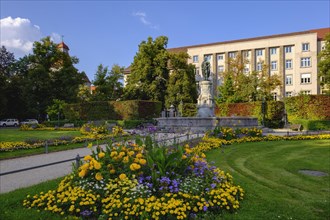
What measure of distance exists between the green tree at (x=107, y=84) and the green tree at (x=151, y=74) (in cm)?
547

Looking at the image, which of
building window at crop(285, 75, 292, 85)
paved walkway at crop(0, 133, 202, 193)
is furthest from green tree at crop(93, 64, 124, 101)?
paved walkway at crop(0, 133, 202, 193)

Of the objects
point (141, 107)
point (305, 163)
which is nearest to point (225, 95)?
point (141, 107)

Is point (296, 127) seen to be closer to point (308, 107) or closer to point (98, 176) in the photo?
point (308, 107)

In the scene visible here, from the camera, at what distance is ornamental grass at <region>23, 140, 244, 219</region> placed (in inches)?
187

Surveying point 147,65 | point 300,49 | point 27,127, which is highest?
point 300,49

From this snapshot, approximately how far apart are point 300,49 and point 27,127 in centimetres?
5002

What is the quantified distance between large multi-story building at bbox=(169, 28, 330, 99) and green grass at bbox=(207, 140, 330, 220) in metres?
45.6

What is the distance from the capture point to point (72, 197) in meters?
5.02

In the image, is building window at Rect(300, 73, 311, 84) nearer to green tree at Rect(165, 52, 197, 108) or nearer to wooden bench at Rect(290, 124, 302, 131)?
green tree at Rect(165, 52, 197, 108)

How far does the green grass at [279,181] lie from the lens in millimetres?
5613

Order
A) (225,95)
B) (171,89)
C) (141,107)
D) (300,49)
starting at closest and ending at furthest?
(141,107), (171,89), (225,95), (300,49)

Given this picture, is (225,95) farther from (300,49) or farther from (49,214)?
(49,214)

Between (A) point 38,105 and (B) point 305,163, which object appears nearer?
(B) point 305,163

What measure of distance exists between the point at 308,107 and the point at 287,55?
101 ft
